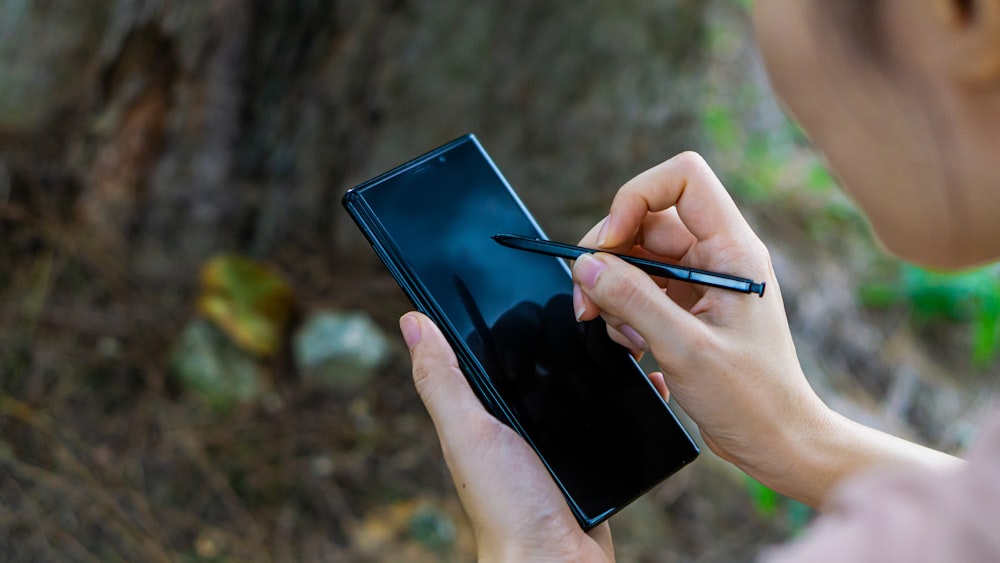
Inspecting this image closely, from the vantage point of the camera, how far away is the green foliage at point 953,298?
2363 mm

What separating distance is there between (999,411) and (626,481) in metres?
0.60

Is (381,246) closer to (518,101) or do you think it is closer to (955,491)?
(955,491)

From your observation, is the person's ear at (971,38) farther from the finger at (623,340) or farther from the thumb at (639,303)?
the finger at (623,340)

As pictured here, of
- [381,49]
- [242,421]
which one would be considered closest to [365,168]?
[381,49]

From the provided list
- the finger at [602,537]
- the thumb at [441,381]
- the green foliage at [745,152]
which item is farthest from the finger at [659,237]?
the green foliage at [745,152]

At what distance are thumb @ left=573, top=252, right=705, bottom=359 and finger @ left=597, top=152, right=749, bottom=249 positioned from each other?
122 mm

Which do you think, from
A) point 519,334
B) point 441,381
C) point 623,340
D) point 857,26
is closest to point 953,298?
point 623,340

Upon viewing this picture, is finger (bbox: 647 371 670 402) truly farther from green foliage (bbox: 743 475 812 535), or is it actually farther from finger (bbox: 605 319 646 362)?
green foliage (bbox: 743 475 812 535)

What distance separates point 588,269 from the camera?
0.93 meters

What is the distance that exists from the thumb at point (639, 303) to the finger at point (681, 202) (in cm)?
12

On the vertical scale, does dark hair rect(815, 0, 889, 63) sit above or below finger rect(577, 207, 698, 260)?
above

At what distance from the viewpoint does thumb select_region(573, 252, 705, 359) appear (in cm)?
89

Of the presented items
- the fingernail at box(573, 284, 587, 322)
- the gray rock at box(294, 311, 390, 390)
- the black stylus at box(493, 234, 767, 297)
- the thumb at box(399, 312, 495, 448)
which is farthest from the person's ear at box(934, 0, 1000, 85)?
the gray rock at box(294, 311, 390, 390)

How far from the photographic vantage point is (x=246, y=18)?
167cm
